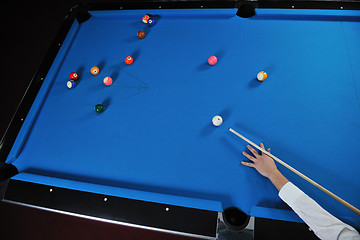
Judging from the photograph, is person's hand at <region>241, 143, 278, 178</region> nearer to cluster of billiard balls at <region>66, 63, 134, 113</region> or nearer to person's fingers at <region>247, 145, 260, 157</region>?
person's fingers at <region>247, 145, 260, 157</region>

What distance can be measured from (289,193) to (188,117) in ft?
2.34

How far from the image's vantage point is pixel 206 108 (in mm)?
1397

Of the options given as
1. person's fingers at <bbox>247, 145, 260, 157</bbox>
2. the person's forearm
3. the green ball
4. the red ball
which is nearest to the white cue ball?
person's fingers at <bbox>247, 145, 260, 157</bbox>

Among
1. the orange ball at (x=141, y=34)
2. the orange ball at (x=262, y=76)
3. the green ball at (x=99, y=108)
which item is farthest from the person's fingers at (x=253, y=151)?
the orange ball at (x=141, y=34)

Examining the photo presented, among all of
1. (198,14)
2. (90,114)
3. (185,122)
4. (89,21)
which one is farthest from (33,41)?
(185,122)

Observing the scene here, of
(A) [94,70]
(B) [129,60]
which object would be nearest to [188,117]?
(B) [129,60]

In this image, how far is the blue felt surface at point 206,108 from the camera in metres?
1.19

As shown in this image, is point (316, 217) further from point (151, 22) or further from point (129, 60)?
point (151, 22)

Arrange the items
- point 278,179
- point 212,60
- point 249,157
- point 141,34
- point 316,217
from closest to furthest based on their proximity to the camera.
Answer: point 316,217
point 278,179
point 249,157
point 212,60
point 141,34

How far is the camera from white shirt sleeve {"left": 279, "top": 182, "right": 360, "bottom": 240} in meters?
0.92

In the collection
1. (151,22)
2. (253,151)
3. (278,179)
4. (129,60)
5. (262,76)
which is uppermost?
(151,22)

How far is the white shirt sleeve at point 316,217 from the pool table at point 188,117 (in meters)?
0.08

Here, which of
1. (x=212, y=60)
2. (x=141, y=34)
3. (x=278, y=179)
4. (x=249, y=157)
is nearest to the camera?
(x=278, y=179)

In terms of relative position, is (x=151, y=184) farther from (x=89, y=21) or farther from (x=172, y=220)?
(x=89, y=21)
